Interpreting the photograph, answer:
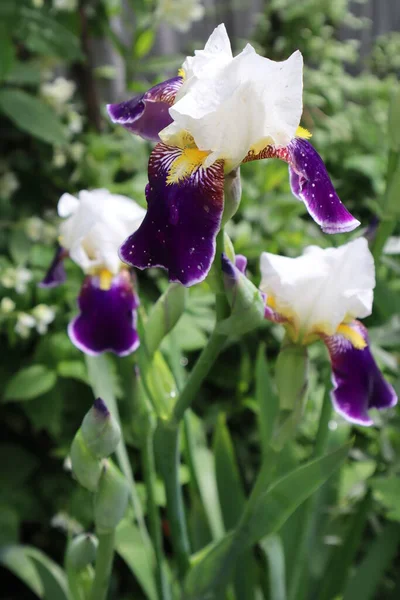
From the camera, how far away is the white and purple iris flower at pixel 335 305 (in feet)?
1.81

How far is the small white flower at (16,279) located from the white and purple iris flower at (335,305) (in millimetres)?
649

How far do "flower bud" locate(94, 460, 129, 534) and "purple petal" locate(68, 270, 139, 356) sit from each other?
15cm

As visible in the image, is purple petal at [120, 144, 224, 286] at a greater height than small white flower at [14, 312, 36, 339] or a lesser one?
greater

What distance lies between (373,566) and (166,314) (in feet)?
1.64

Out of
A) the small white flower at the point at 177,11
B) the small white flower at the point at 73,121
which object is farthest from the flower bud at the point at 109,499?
the small white flower at the point at 177,11

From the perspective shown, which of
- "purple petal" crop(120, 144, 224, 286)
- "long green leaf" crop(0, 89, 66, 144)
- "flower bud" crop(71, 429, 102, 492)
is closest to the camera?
"purple petal" crop(120, 144, 224, 286)

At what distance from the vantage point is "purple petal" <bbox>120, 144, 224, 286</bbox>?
394 millimetres

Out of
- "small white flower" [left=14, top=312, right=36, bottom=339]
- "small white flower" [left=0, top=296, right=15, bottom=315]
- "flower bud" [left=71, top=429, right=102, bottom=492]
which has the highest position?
"flower bud" [left=71, top=429, right=102, bottom=492]

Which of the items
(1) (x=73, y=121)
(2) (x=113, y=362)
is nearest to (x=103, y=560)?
(2) (x=113, y=362)

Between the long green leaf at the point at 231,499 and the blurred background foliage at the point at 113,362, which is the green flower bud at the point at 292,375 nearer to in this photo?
the blurred background foliage at the point at 113,362

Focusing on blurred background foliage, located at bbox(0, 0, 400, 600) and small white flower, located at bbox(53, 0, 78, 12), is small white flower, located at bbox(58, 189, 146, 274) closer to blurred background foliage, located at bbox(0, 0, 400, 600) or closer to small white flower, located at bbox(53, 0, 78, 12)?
blurred background foliage, located at bbox(0, 0, 400, 600)

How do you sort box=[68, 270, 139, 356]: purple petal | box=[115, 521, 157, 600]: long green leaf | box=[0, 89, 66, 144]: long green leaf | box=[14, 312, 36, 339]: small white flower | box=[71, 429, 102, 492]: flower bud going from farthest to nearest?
box=[0, 89, 66, 144]: long green leaf, box=[14, 312, 36, 339]: small white flower, box=[115, 521, 157, 600]: long green leaf, box=[68, 270, 139, 356]: purple petal, box=[71, 429, 102, 492]: flower bud

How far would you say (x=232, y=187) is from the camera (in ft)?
1.42

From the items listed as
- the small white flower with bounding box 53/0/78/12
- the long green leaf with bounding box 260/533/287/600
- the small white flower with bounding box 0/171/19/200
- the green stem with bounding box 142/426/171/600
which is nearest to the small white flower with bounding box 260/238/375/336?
the green stem with bounding box 142/426/171/600
